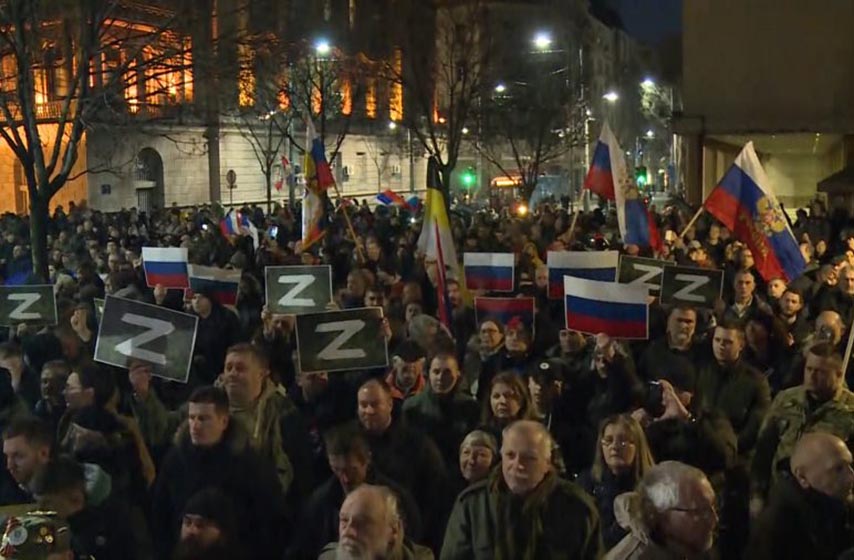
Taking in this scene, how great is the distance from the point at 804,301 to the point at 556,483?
259 inches

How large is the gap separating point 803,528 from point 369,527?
184 cm

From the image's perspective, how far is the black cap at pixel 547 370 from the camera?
6773mm

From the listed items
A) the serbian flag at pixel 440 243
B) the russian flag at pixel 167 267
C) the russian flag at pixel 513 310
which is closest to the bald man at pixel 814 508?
the russian flag at pixel 513 310

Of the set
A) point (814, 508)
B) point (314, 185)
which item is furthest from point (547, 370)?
point (314, 185)

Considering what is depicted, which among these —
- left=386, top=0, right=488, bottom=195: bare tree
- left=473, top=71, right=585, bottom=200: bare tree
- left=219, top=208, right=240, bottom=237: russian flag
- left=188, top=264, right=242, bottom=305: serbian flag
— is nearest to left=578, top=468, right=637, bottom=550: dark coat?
left=188, top=264, right=242, bottom=305: serbian flag

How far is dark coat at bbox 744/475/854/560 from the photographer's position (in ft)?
14.6

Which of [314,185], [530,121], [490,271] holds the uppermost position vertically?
[530,121]

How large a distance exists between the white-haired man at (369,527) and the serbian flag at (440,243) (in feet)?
17.4

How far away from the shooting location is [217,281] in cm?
1054

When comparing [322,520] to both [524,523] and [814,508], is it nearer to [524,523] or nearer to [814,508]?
[524,523]

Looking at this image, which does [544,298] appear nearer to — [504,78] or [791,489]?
[791,489]

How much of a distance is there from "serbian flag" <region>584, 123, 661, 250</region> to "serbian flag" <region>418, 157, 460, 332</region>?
2.82 metres

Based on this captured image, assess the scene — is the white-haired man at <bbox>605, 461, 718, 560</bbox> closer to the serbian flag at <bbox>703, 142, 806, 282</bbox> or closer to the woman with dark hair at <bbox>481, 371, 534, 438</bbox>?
the woman with dark hair at <bbox>481, 371, 534, 438</bbox>

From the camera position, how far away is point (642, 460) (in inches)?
199
